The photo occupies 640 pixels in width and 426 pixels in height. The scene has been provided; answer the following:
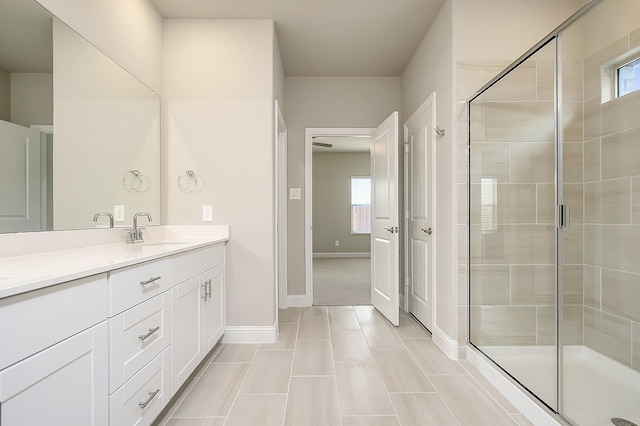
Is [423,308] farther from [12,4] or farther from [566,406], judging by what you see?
[12,4]

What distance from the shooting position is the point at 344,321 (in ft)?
10.7

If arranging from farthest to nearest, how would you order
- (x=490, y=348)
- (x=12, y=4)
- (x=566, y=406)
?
(x=490, y=348) → (x=566, y=406) → (x=12, y=4)

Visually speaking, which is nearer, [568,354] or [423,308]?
[568,354]

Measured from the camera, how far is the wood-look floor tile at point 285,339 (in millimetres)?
2596

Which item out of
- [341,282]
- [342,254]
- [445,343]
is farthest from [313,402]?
[342,254]

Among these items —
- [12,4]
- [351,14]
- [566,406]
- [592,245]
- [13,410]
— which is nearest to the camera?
[13,410]

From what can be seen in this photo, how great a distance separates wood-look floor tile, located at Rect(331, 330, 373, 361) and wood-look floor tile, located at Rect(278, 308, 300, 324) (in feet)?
1.79

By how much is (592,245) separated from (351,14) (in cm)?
242

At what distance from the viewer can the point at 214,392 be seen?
192 cm

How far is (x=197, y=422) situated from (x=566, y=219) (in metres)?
2.11

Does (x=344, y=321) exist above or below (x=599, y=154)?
below

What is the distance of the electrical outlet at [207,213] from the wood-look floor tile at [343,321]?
4.91 feet

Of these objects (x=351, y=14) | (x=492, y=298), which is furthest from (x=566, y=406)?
(x=351, y=14)

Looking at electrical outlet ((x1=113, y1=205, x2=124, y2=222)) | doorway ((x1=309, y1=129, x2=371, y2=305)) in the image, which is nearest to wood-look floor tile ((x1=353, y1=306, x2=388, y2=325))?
electrical outlet ((x1=113, y1=205, x2=124, y2=222))
